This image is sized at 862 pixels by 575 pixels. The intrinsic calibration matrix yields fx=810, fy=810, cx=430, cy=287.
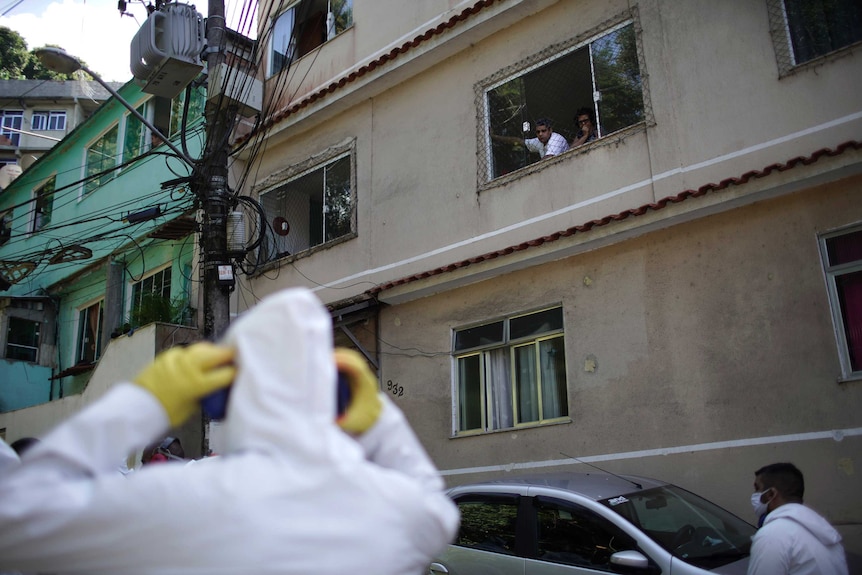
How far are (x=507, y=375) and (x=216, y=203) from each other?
180 inches

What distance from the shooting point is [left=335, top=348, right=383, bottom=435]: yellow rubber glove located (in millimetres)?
2223

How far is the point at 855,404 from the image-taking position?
288 inches

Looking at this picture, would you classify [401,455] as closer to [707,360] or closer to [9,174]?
[707,360]

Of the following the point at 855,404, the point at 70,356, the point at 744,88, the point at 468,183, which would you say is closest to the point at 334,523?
the point at 855,404

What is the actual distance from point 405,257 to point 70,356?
1177cm

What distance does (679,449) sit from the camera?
8383 mm

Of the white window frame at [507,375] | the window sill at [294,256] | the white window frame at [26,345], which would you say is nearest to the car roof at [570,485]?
the white window frame at [507,375]

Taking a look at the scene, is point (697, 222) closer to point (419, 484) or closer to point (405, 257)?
point (405, 257)

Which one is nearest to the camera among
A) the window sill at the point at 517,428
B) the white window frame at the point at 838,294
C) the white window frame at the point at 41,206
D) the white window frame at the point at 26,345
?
the white window frame at the point at 838,294

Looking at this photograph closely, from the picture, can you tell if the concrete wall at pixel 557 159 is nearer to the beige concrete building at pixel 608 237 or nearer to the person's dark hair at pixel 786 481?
the beige concrete building at pixel 608 237

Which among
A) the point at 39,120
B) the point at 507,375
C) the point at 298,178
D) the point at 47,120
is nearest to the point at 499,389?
the point at 507,375

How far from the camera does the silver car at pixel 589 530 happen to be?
18.6 feet

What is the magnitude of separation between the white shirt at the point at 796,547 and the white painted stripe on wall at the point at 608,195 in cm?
491

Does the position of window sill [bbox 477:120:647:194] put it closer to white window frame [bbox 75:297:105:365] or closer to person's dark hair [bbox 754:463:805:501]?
person's dark hair [bbox 754:463:805:501]
